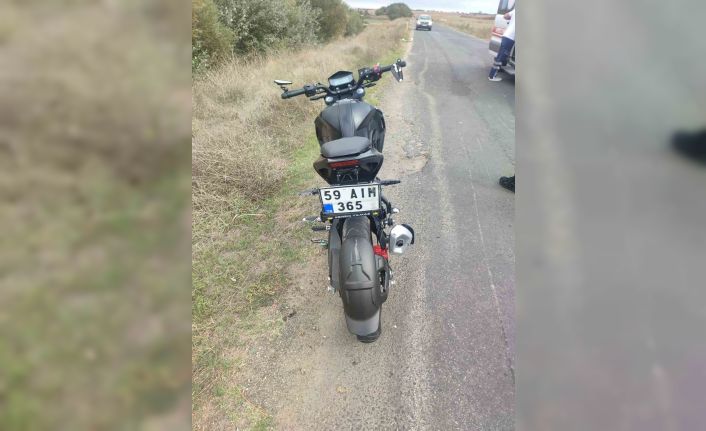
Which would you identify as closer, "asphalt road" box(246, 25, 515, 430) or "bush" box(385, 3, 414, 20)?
"asphalt road" box(246, 25, 515, 430)

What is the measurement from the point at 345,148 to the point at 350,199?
0.33 m

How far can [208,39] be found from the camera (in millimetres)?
9008

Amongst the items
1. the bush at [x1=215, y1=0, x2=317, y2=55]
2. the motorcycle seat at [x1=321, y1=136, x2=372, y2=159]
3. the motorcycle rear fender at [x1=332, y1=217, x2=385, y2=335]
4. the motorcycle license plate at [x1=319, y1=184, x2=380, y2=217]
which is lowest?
the motorcycle rear fender at [x1=332, y1=217, x2=385, y2=335]

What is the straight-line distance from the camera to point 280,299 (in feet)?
9.47

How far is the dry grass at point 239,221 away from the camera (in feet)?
7.62

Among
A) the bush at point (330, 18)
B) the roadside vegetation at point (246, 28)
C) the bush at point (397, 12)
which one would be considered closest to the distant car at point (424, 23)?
the bush at point (397, 12)

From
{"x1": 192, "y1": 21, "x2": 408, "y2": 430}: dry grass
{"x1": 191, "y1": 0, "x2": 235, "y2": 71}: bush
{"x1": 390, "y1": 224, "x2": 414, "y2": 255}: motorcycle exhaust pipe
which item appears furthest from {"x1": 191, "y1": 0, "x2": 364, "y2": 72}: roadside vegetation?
{"x1": 390, "y1": 224, "x2": 414, "y2": 255}: motorcycle exhaust pipe

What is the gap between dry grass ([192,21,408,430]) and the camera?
7.62ft

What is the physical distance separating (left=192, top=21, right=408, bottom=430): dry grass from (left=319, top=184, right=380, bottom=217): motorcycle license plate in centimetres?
105
